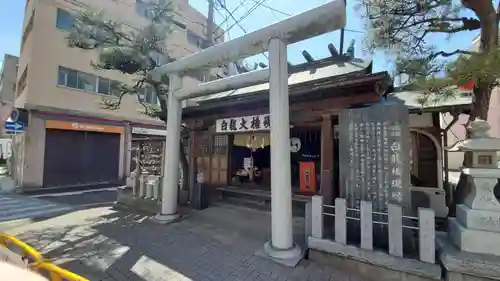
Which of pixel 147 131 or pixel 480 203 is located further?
pixel 147 131

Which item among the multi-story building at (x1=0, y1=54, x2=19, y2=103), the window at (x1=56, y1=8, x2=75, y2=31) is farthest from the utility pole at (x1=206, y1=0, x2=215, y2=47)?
the multi-story building at (x1=0, y1=54, x2=19, y2=103)

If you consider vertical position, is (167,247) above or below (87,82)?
below

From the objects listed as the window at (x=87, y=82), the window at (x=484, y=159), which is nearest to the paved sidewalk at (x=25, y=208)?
the window at (x=87, y=82)

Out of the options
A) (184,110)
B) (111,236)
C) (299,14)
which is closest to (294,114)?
(299,14)

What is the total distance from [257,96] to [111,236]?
544 cm

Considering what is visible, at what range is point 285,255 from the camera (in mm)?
4855

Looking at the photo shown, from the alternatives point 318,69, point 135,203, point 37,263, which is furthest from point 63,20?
point 37,263

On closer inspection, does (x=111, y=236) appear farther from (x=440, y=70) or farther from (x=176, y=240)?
(x=440, y=70)

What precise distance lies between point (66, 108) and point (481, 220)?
18.8 metres

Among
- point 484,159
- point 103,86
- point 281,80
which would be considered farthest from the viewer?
point 103,86

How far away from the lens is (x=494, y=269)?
3604 millimetres

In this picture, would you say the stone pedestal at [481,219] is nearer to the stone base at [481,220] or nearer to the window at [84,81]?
the stone base at [481,220]

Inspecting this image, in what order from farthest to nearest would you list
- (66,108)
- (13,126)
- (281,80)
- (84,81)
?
(84,81)
(66,108)
(13,126)
(281,80)

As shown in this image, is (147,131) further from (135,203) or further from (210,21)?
(135,203)
